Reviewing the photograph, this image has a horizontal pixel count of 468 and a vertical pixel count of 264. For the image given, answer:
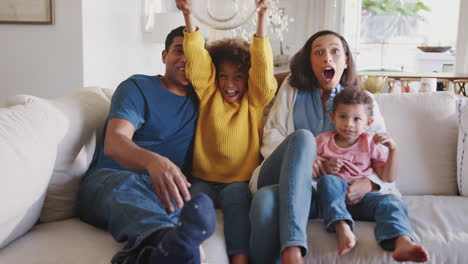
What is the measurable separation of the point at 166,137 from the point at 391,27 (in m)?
7.57

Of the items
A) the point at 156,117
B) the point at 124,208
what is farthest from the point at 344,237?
the point at 156,117

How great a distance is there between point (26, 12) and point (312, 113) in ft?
7.35

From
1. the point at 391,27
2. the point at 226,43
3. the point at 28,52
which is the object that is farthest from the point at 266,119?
the point at 391,27

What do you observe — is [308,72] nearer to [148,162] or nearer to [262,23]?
[262,23]

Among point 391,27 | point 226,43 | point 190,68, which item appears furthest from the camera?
point 391,27

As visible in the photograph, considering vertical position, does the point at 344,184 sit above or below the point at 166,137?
below

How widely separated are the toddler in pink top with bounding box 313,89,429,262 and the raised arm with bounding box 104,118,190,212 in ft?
1.68

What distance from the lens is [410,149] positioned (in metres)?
2.14

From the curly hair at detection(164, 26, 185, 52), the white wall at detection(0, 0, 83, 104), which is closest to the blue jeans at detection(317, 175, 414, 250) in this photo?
the curly hair at detection(164, 26, 185, 52)

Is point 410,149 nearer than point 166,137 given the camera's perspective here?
No

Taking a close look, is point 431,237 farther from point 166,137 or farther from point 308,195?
point 166,137

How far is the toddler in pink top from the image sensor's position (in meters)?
1.53

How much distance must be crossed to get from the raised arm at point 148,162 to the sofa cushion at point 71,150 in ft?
0.49

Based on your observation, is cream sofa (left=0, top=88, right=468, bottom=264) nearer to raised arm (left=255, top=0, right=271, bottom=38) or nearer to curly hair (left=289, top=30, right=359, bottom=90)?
curly hair (left=289, top=30, right=359, bottom=90)
